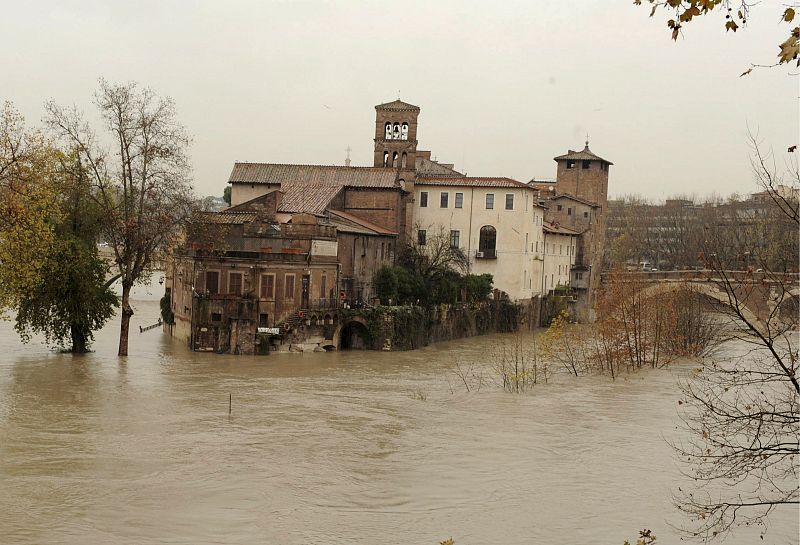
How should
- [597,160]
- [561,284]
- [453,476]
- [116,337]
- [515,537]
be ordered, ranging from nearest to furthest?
[515,537] → [453,476] → [116,337] → [561,284] → [597,160]

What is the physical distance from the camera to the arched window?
2349 inches

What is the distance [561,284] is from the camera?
69.0 meters

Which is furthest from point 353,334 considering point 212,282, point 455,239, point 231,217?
point 455,239

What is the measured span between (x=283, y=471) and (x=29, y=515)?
5.49m

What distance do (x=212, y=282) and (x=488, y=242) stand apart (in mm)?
22227

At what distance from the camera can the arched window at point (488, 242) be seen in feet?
196

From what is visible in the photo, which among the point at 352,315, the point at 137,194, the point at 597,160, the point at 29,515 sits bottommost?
the point at 29,515

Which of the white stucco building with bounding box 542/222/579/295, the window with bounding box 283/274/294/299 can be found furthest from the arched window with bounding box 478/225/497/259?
the window with bounding box 283/274/294/299

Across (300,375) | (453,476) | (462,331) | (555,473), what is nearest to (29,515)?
(453,476)

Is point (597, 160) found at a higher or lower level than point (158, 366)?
higher

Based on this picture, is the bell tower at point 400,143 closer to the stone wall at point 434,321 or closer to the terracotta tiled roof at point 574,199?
the stone wall at point 434,321

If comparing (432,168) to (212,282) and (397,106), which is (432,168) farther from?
(212,282)

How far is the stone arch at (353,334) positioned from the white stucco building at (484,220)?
14871 millimetres

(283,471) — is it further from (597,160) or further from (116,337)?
(597,160)
